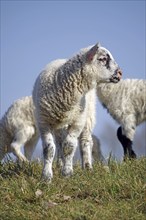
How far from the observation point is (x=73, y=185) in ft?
17.8

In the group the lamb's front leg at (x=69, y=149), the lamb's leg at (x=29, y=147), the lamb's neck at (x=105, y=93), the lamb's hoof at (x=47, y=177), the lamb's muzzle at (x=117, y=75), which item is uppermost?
the lamb's muzzle at (x=117, y=75)

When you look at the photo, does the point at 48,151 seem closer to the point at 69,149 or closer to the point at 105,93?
the point at 69,149

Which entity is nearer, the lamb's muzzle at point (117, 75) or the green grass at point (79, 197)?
the green grass at point (79, 197)

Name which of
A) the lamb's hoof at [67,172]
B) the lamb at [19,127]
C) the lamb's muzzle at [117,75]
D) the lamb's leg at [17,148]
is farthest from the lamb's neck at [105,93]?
the lamb's hoof at [67,172]

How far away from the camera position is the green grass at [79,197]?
174 inches

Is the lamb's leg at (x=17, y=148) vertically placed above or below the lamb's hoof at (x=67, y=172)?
below

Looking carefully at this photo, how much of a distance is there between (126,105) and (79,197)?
6.56 metres

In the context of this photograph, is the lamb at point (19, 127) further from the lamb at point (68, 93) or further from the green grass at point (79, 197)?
the green grass at point (79, 197)

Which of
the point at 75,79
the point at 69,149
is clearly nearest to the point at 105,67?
the point at 75,79

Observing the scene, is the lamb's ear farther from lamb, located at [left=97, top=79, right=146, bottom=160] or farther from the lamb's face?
lamb, located at [left=97, top=79, right=146, bottom=160]

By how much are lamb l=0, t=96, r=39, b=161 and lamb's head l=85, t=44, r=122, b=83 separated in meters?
4.92

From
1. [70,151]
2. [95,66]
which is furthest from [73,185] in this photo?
[95,66]

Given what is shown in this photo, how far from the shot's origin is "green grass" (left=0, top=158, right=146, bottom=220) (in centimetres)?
442

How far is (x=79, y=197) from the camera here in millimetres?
5102
